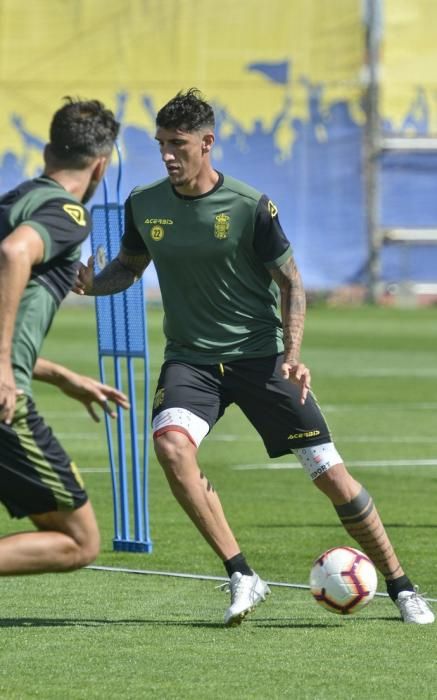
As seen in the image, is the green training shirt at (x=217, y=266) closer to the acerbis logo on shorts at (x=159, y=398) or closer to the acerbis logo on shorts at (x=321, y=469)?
the acerbis logo on shorts at (x=159, y=398)

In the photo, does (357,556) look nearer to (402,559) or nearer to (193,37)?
(402,559)

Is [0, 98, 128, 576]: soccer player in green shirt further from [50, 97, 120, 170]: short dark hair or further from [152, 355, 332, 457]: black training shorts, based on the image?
[152, 355, 332, 457]: black training shorts

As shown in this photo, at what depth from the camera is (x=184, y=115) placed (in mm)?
8352

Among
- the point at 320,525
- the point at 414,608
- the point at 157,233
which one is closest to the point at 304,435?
the point at 414,608

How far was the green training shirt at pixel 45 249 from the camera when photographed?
6582mm

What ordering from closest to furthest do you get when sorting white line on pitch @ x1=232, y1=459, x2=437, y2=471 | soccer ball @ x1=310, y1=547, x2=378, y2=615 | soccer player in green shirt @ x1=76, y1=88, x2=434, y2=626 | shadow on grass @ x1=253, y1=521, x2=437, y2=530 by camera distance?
soccer ball @ x1=310, y1=547, x2=378, y2=615 < soccer player in green shirt @ x1=76, y1=88, x2=434, y2=626 < shadow on grass @ x1=253, y1=521, x2=437, y2=530 < white line on pitch @ x1=232, y1=459, x2=437, y2=471

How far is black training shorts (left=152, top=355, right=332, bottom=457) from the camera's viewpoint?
837 centimetres

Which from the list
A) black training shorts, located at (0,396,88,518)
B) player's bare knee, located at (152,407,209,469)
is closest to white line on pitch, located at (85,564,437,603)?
player's bare knee, located at (152,407,209,469)

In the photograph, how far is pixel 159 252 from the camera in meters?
8.51

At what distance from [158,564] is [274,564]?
0.71 meters

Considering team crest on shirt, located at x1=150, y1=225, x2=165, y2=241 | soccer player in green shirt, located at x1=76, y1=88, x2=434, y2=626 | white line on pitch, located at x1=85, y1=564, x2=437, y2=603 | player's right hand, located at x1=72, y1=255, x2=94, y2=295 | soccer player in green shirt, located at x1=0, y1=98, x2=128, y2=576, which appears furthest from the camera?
white line on pitch, located at x1=85, y1=564, x2=437, y2=603

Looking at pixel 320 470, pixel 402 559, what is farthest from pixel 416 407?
pixel 320 470

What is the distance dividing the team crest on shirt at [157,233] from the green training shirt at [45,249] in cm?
174

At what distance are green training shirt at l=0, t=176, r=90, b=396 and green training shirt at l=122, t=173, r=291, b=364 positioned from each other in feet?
5.63
